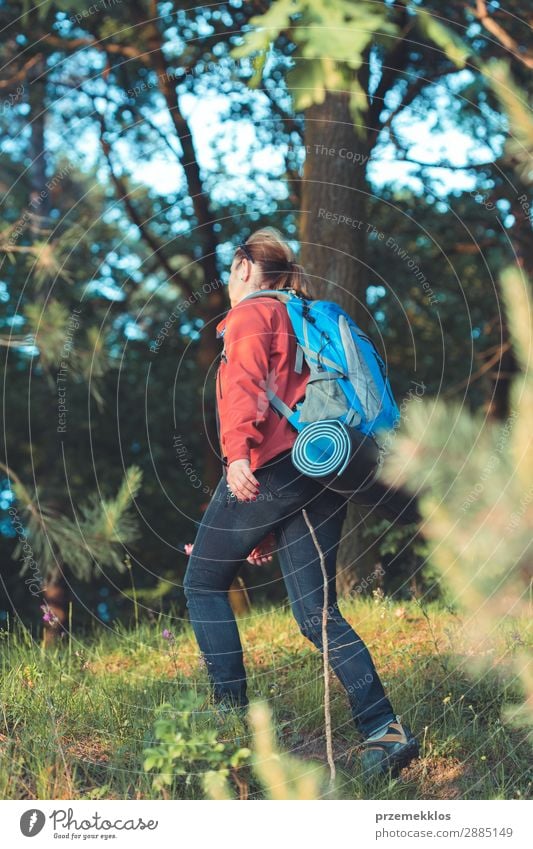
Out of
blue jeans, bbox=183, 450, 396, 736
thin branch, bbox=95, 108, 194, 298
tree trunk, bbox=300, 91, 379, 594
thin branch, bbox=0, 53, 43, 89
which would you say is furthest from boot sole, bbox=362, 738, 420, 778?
thin branch, bbox=0, 53, 43, 89

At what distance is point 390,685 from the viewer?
3.85 metres

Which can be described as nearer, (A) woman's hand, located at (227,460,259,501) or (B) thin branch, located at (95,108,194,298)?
(A) woman's hand, located at (227,460,259,501)

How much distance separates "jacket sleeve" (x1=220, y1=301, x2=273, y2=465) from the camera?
2.96 metres

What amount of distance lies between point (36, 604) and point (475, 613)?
10.8 meters

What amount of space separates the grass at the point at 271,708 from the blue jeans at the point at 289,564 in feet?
0.84

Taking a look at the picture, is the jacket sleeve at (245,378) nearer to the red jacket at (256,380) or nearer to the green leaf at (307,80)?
the red jacket at (256,380)

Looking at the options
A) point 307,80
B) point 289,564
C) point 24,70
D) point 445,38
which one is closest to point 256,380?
point 289,564

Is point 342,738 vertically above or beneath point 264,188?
beneath

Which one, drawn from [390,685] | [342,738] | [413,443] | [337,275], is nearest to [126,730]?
[342,738]

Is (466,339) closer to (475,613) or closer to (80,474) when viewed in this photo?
(80,474)

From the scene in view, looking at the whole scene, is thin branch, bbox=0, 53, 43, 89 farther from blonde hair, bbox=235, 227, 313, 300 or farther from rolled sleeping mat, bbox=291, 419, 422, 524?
rolled sleeping mat, bbox=291, 419, 422, 524

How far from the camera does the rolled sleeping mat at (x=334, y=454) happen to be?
2.96m

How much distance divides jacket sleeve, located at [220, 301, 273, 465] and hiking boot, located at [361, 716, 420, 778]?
101cm

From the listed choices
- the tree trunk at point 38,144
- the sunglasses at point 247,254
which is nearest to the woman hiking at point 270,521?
the sunglasses at point 247,254
